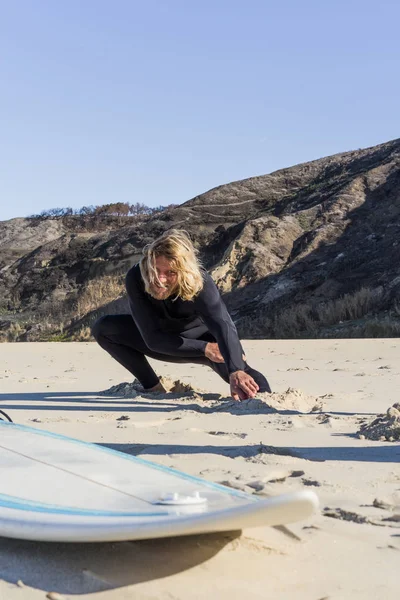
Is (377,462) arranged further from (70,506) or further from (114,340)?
(114,340)

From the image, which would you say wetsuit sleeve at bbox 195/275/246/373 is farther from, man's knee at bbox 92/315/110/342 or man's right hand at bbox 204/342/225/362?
man's knee at bbox 92/315/110/342

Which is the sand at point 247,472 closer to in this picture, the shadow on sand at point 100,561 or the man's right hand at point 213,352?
the shadow on sand at point 100,561

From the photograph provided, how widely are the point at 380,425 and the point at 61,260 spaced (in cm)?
2362

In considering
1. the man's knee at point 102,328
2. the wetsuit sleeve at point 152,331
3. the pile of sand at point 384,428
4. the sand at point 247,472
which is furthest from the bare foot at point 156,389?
the pile of sand at point 384,428

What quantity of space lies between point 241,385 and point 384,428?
1.02 meters

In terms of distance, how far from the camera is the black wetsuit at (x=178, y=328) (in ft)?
14.8

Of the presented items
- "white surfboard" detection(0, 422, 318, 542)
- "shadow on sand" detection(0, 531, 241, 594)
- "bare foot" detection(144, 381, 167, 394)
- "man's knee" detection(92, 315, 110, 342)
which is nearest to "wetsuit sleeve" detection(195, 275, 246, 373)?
"man's knee" detection(92, 315, 110, 342)

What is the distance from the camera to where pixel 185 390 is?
18.3 feet

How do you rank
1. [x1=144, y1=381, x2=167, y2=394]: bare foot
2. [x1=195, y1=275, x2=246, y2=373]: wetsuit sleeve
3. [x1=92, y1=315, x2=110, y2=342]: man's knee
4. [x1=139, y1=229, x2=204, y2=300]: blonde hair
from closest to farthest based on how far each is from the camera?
1. [x1=139, y1=229, x2=204, y2=300]: blonde hair
2. [x1=195, y1=275, x2=246, y2=373]: wetsuit sleeve
3. [x1=92, y1=315, x2=110, y2=342]: man's knee
4. [x1=144, y1=381, x2=167, y2=394]: bare foot

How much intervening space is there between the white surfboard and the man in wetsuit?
172cm

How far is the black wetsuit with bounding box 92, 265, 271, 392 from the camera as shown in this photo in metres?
4.51

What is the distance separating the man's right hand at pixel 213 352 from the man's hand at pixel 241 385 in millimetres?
320

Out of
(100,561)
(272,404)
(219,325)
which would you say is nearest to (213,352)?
(219,325)

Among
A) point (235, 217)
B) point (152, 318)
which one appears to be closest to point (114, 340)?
point (152, 318)
